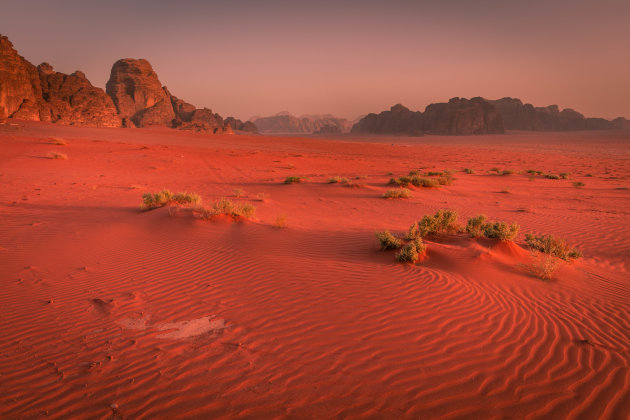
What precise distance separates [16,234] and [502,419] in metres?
9.43

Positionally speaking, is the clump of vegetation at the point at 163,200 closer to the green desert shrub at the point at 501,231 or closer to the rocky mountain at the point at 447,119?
the green desert shrub at the point at 501,231

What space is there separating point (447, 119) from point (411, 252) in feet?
413

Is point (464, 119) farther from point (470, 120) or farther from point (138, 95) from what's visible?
point (138, 95)

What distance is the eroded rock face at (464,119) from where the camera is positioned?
115938 mm

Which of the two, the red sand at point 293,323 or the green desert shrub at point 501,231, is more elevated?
the green desert shrub at point 501,231

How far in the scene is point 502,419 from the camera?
A: 258cm

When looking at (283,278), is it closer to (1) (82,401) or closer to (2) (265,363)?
(2) (265,363)

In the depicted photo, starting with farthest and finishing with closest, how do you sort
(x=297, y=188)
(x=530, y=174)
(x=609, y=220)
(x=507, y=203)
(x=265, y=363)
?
(x=530, y=174) → (x=297, y=188) → (x=507, y=203) → (x=609, y=220) → (x=265, y=363)

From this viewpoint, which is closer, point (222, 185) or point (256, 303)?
point (256, 303)

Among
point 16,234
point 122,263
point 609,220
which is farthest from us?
point 609,220

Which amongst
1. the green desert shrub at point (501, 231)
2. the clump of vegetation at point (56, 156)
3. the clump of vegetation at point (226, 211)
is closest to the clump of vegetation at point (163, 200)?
the clump of vegetation at point (226, 211)

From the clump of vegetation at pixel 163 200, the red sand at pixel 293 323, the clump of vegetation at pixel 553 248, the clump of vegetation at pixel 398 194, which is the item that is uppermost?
the clump of vegetation at pixel 163 200

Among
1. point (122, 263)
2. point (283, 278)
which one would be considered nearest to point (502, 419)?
point (283, 278)

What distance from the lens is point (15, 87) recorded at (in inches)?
2103
